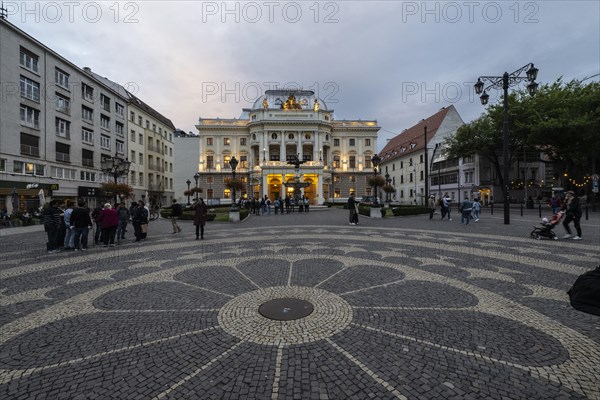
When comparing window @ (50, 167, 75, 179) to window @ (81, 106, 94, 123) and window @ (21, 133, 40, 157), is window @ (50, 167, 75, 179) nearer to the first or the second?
window @ (21, 133, 40, 157)

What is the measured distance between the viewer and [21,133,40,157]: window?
2891 cm

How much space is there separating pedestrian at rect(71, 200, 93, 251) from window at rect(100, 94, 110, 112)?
132 feet

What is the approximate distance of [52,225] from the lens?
985cm

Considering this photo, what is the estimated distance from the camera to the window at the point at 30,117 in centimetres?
2897

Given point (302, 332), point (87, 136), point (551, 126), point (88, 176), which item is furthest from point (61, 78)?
point (551, 126)

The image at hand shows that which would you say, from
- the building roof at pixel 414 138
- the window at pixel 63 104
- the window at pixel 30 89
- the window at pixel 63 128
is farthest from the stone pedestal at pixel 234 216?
the building roof at pixel 414 138

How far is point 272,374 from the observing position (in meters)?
2.85

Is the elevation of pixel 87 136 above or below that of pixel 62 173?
above

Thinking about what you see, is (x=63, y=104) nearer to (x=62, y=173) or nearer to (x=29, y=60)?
(x=29, y=60)

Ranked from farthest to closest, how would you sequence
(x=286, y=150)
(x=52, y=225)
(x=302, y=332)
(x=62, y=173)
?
(x=286, y=150), (x=62, y=173), (x=52, y=225), (x=302, y=332)

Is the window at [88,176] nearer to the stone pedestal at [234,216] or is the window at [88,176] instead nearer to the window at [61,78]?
the window at [61,78]

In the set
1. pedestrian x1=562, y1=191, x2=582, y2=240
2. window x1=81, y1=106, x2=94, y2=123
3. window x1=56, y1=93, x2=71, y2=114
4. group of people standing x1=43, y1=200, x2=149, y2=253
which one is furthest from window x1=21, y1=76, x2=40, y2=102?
pedestrian x1=562, y1=191, x2=582, y2=240

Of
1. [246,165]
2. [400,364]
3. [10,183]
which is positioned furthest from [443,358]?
[246,165]

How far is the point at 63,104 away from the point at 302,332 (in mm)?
44807
